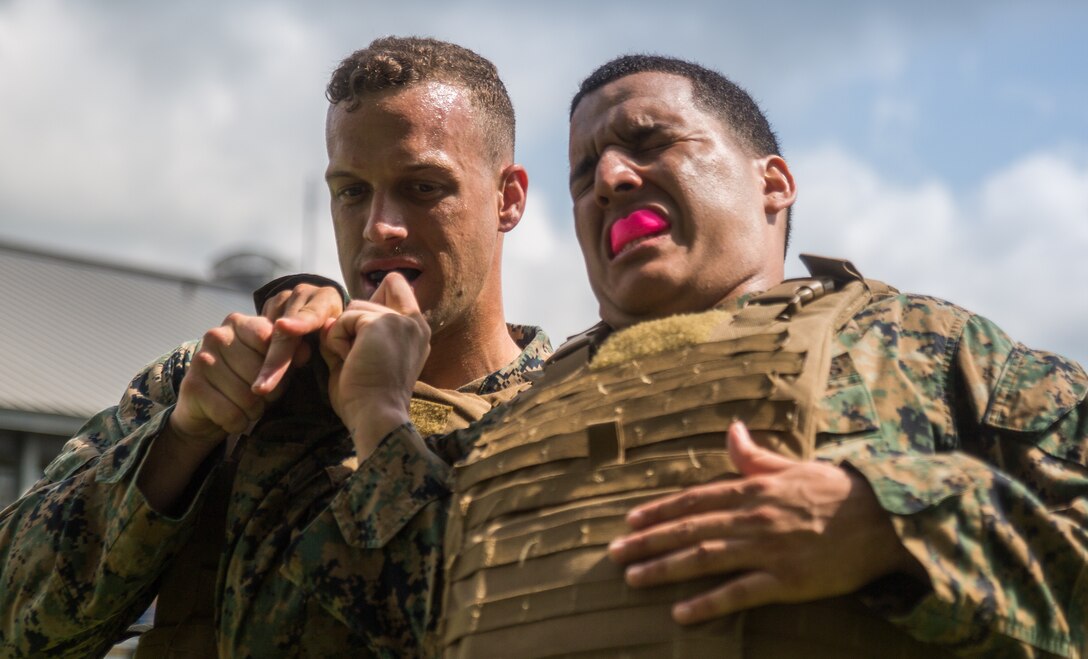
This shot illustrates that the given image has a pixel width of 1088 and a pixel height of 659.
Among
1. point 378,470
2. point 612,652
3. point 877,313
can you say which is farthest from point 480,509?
point 877,313

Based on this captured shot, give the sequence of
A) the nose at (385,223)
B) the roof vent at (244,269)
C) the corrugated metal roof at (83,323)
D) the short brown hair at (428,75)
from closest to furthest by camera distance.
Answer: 1. the nose at (385,223)
2. the short brown hair at (428,75)
3. the corrugated metal roof at (83,323)
4. the roof vent at (244,269)

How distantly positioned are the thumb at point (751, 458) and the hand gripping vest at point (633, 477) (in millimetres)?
99

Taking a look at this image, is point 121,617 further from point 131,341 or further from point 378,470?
point 131,341

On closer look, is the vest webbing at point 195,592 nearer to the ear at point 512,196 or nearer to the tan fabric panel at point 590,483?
the tan fabric panel at point 590,483

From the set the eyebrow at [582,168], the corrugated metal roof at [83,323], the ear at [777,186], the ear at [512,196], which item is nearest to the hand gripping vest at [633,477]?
the ear at [777,186]

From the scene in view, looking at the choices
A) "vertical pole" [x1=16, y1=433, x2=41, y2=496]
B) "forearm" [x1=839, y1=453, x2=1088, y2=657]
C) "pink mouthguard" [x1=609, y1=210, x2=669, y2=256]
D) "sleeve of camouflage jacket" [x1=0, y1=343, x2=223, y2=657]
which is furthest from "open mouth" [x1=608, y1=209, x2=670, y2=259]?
"vertical pole" [x1=16, y1=433, x2=41, y2=496]

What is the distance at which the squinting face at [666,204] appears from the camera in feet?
10.7

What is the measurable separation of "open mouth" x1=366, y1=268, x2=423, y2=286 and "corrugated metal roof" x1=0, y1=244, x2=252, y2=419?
12.1 metres

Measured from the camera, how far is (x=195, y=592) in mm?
3674

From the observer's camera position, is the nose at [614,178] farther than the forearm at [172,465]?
No

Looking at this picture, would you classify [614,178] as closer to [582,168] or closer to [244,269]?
[582,168]

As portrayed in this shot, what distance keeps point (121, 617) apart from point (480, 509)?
1.09 meters

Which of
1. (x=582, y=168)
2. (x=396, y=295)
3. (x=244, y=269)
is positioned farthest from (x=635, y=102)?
(x=244, y=269)

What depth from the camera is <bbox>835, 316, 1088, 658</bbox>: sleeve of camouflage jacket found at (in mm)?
2504
